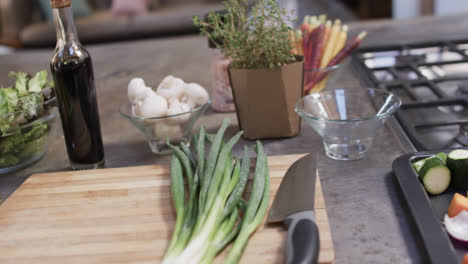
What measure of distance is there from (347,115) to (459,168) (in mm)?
319

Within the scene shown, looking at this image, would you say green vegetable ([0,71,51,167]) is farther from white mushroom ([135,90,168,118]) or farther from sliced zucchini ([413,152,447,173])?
sliced zucchini ([413,152,447,173])

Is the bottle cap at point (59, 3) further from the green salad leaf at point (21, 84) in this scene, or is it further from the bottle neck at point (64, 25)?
the green salad leaf at point (21, 84)

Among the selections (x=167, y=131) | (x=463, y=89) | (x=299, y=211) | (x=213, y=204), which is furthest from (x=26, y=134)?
(x=463, y=89)

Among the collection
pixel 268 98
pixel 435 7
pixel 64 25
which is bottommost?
pixel 435 7

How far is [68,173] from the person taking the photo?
35.7 inches

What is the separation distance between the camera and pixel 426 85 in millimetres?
1261

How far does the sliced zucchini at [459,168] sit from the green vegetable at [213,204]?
30cm

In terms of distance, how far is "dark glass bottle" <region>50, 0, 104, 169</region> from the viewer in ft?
2.77

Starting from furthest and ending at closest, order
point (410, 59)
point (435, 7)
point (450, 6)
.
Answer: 1. point (435, 7)
2. point (450, 6)
3. point (410, 59)

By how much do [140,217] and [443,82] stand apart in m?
0.95

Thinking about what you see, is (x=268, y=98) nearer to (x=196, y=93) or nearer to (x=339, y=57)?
(x=196, y=93)

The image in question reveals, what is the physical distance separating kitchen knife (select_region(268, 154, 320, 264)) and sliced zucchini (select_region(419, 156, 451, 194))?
7.1 inches

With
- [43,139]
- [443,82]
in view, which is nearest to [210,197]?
[43,139]

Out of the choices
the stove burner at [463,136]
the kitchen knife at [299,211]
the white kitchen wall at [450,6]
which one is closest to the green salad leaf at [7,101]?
the kitchen knife at [299,211]
